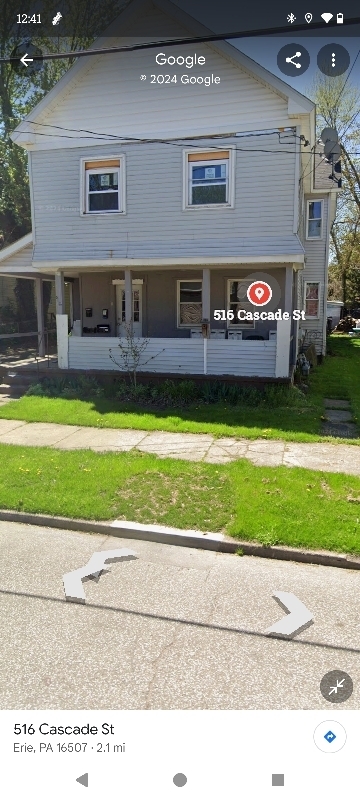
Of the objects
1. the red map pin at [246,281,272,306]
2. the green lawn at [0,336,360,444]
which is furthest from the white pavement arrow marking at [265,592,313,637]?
the red map pin at [246,281,272,306]

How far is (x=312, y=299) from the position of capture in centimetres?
1867

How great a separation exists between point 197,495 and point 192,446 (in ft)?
6.38

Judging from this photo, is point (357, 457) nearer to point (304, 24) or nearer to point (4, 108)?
point (304, 24)

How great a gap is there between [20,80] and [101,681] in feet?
81.5

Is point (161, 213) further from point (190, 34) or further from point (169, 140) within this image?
point (190, 34)

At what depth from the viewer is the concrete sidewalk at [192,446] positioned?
22.1ft

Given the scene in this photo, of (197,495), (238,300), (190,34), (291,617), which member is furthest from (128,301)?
(291,617)

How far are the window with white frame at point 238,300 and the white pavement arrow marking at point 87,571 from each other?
9.96 meters

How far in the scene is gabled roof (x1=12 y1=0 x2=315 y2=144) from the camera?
396 inches

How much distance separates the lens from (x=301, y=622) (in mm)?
3436

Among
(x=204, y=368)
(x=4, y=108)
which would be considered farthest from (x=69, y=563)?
(x=4, y=108)

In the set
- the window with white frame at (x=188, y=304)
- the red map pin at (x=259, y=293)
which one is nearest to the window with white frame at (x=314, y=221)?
the red map pin at (x=259, y=293)
